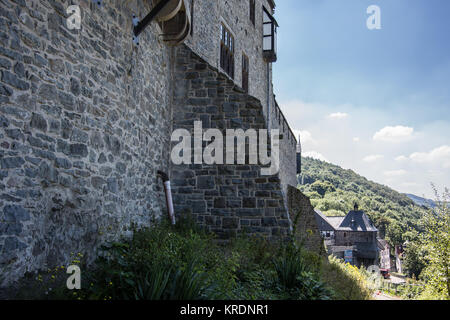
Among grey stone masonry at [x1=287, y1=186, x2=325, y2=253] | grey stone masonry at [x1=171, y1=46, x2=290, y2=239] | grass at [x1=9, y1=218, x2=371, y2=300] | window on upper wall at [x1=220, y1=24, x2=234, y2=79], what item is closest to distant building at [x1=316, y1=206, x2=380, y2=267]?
grey stone masonry at [x1=287, y1=186, x2=325, y2=253]

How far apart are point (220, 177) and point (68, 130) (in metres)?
4.02

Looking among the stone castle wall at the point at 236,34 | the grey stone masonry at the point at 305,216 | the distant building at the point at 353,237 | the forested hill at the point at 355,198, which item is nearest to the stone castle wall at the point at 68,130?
the stone castle wall at the point at 236,34

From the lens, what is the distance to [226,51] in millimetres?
12258

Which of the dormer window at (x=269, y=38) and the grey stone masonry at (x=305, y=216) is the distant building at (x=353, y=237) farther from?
the dormer window at (x=269, y=38)

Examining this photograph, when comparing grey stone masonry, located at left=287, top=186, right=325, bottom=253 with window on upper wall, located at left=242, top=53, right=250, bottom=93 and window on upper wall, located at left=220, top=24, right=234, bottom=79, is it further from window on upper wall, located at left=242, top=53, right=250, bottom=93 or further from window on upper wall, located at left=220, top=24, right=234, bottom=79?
window on upper wall, located at left=220, top=24, right=234, bottom=79

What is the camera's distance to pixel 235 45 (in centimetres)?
1302

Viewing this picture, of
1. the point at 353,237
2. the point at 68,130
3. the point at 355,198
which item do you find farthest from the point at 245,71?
the point at 355,198

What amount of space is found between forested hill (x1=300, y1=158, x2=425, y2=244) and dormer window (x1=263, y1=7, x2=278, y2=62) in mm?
58304

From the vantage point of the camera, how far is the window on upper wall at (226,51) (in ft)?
38.8

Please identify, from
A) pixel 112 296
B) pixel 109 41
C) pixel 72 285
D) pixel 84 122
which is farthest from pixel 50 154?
pixel 109 41

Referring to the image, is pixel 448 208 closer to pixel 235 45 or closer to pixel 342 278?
pixel 342 278

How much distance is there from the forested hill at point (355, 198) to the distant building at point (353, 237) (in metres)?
19.8

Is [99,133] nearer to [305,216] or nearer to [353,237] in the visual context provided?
[305,216]

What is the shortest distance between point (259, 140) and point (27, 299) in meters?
5.50
